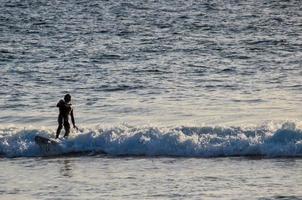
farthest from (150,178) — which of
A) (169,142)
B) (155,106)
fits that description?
(155,106)

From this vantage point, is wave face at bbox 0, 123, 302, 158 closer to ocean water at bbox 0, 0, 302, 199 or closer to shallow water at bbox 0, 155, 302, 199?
ocean water at bbox 0, 0, 302, 199

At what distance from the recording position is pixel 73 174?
23.0 meters

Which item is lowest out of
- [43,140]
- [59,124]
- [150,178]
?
[150,178]

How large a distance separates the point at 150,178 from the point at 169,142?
15.9 feet

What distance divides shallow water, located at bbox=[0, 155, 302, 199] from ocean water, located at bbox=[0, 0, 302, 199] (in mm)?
29

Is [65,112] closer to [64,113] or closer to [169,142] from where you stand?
[64,113]

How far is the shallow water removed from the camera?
20047 mm

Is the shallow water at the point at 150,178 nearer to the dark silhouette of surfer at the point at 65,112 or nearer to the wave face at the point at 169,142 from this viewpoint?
the wave face at the point at 169,142

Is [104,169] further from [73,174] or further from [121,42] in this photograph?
[121,42]

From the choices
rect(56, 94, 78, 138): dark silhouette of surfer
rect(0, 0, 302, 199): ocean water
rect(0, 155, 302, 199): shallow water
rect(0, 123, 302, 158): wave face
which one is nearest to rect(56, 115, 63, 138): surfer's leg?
rect(56, 94, 78, 138): dark silhouette of surfer

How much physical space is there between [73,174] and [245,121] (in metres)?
7.96

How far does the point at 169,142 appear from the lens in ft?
87.8

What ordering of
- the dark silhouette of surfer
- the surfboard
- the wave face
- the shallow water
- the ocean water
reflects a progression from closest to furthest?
the shallow water, the ocean water, the wave face, the surfboard, the dark silhouette of surfer

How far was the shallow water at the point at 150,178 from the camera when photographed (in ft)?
65.8
